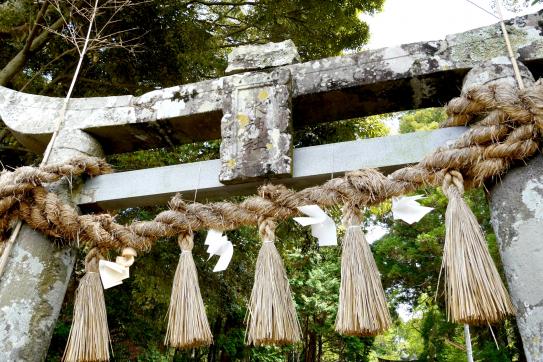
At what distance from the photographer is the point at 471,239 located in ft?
3.90

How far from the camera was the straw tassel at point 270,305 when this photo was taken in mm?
1233

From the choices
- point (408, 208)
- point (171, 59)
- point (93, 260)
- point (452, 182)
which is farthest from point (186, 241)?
point (171, 59)

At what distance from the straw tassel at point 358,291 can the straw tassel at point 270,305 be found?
5.9 inches

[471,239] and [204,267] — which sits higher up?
[204,267]

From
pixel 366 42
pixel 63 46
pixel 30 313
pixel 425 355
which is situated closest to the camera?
pixel 30 313

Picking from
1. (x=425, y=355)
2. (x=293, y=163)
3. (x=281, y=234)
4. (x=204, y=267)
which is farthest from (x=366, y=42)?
(x=425, y=355)

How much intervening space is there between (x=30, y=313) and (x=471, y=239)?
151 cm

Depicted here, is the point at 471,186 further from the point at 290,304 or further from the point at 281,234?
the point at 281,234

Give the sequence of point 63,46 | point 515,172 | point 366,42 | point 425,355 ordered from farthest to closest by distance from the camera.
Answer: point 425,355 → point 366,42 → point 63,46 → point 515,172

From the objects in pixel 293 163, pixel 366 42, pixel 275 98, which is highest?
pixel 366 42

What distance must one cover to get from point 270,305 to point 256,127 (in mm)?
667

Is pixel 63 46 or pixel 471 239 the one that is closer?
pixel 471 239

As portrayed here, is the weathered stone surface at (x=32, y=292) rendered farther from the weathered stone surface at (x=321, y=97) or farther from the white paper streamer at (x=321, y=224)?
the white paper streamer at (x=321, y=224)

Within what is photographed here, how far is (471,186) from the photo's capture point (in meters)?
1.35
